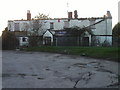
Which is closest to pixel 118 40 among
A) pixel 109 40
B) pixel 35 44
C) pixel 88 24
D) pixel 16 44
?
pixel 109 40

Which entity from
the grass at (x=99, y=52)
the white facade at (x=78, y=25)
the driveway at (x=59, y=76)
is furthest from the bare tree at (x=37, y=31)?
the driveway at (x=59, y=76)

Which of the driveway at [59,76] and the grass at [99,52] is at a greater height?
the grass at [99,52]

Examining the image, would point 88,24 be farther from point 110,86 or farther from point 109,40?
point 110,86

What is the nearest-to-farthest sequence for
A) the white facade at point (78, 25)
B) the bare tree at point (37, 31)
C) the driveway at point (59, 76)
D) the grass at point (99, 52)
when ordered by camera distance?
the driveway at point (59, 76), the grass at point (99, 52), the bare tree at point (37, 31), the white facade at point (78, 25)

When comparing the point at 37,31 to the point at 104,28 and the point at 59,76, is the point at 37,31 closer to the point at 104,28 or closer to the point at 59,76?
the point at 104,28

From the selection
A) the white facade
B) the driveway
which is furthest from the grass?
the white facade

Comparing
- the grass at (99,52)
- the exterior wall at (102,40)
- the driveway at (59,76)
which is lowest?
the driveway at (59,76)

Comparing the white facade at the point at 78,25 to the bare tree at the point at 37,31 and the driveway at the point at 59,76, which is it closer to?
the bare tree at the point at 37,31

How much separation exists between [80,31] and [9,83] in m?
34.9

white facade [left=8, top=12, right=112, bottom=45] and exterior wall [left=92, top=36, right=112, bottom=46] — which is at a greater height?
white facade [left=8, top=12, right=112, bottom=45]

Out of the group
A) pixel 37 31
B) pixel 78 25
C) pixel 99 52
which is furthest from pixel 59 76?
pixel 78 25

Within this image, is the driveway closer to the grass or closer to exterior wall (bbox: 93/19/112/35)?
the grass

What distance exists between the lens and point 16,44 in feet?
145

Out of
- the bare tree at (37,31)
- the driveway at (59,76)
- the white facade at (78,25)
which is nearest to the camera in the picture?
the driveway at (59,76)
